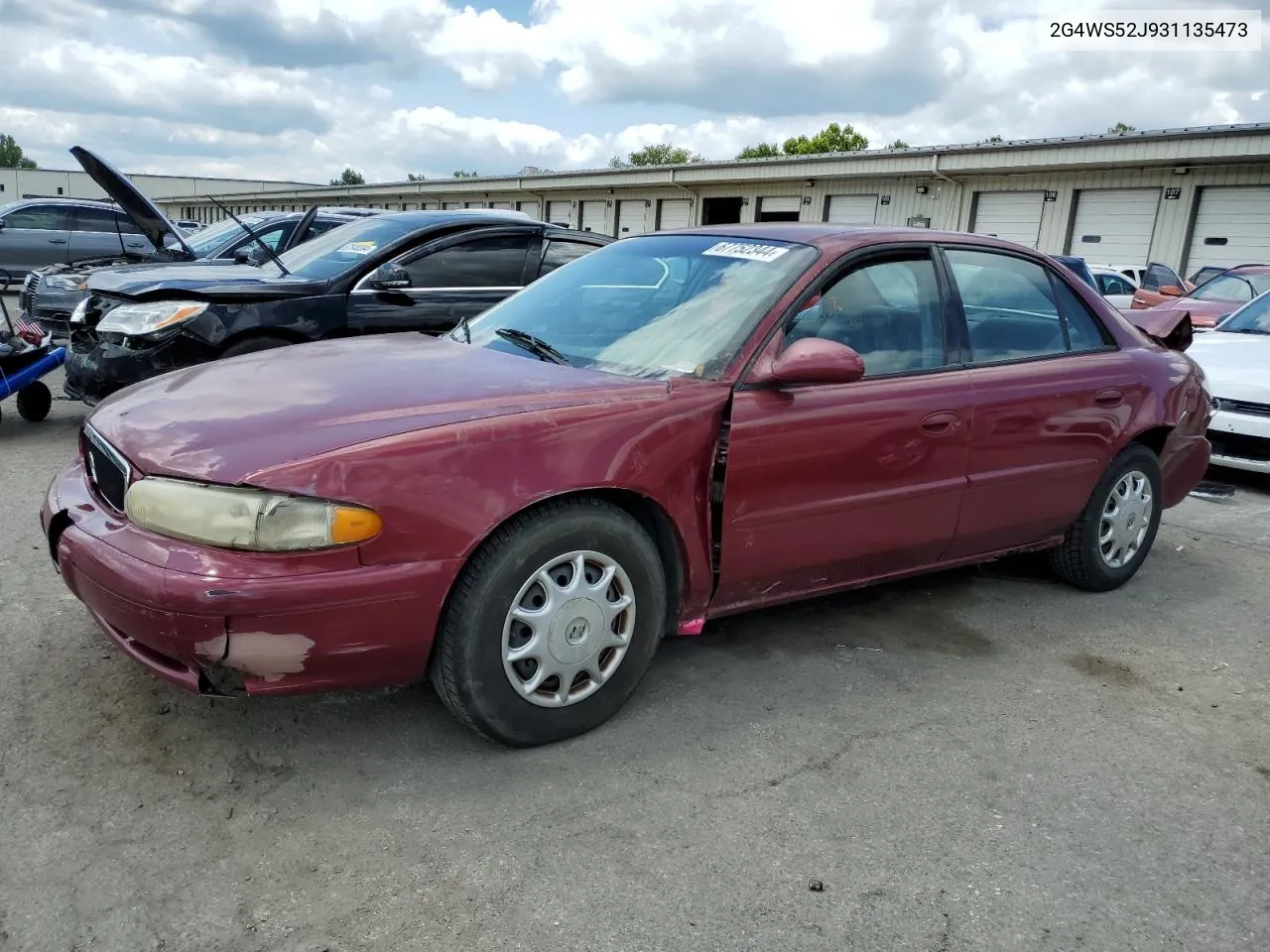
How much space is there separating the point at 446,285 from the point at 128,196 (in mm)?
2656

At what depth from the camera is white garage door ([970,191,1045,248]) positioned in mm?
20766

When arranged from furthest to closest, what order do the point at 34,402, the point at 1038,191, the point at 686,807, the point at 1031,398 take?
1. the point at 1038,191
2. the point at 34,402
3. the point at 1031,398
4. the point at 686,807

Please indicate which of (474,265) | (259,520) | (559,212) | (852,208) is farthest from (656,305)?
(559,212)

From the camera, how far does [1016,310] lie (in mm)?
3947

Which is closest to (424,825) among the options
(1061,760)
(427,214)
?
(1061,760)

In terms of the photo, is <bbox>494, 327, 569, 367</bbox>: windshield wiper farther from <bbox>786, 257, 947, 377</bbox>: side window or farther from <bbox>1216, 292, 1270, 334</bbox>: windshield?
<bbox>1216, 292, 1270, 334</bbox>: windshield

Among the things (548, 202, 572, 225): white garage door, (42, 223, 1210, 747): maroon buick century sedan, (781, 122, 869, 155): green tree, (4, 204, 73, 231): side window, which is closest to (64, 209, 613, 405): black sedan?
(42, 223, 1210, 747): maroon buick century sedan

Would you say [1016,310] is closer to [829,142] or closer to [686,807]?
[686,807]

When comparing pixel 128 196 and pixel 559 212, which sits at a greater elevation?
pixel 559 212

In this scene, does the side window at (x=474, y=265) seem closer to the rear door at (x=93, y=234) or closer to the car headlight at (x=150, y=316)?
the car headlight at (x=150, y=316)

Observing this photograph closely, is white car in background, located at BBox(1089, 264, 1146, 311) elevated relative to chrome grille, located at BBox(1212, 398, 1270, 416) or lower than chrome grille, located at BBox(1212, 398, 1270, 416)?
elevated

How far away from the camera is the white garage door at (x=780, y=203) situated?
2580 centimetres

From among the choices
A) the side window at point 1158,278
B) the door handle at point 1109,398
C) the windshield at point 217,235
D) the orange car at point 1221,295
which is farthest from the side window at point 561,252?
the side window at point 1158,278

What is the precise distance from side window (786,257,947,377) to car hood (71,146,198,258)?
570cm
